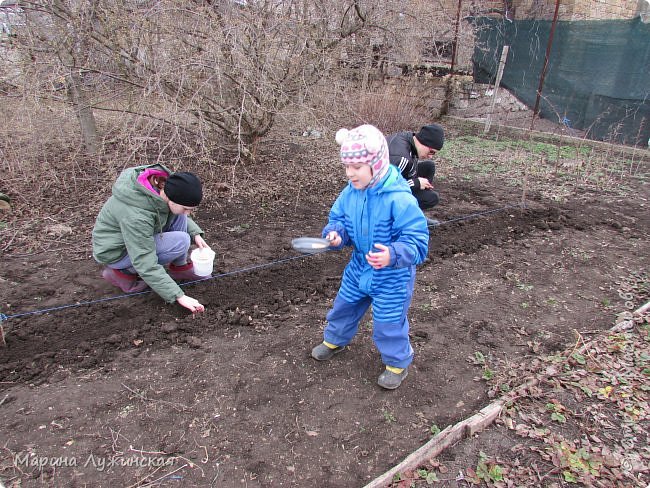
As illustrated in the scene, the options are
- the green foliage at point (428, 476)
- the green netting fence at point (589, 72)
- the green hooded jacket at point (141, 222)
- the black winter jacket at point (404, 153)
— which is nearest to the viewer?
the green foliage at point (428, 476)

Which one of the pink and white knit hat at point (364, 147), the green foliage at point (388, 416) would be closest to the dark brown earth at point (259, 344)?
the green foliage at point (388, 416)

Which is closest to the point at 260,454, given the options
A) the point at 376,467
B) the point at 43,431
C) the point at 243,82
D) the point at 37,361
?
the point at 376,467

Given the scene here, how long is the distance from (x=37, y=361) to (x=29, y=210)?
283cm

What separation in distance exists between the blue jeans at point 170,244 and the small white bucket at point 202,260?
0.12 meters

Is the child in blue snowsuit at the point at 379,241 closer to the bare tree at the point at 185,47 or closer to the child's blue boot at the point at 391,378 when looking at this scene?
the child's blue boot at the point at 391,378

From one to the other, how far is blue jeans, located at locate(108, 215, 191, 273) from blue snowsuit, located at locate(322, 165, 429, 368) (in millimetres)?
1366

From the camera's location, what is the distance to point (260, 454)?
2072 mm

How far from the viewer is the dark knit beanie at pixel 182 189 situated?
264cm

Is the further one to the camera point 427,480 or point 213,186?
point 213,186

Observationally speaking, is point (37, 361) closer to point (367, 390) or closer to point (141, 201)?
point (141, 201)

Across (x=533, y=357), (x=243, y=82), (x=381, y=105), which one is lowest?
(x=533, y=357)

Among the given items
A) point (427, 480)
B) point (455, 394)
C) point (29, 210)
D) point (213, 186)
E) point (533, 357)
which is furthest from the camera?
point (213, 186)

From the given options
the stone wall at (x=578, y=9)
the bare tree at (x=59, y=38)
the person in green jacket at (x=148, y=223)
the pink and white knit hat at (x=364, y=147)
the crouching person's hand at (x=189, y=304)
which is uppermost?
the stone wall at (x=578, y=9)

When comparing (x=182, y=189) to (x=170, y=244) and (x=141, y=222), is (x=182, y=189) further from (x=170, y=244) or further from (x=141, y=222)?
(x=170, y=244)
